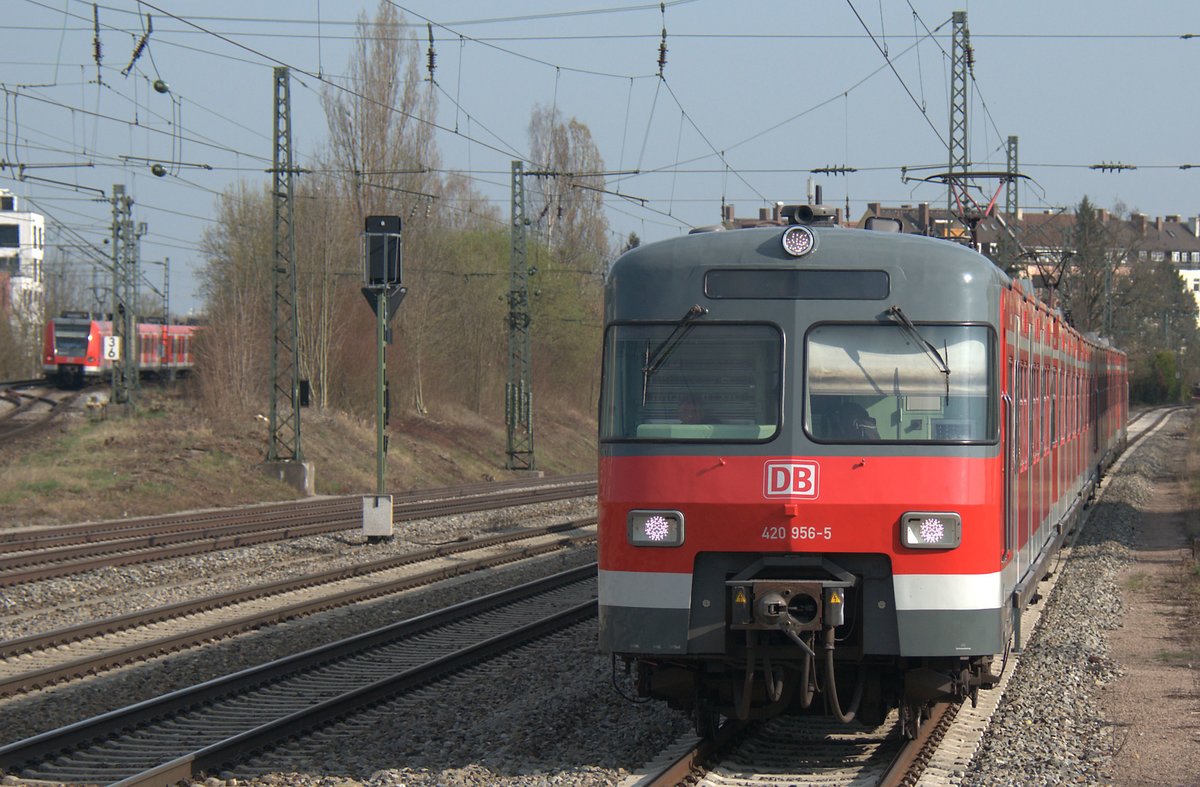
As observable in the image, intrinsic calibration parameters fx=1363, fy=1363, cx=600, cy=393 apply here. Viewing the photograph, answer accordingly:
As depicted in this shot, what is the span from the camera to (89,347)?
2103 inches

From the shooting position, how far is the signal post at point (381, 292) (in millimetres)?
19891

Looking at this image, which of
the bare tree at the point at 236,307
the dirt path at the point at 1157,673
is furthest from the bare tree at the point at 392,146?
the dirt path at the point at 1157,673

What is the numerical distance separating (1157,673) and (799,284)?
16.9 ft

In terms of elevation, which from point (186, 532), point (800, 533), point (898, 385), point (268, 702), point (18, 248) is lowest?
point (186, 532)

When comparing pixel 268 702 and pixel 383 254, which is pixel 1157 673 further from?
pixel 383 254

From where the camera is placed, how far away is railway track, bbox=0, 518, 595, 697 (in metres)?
10.9

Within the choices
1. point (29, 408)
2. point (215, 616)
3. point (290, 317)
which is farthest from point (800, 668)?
point (29, 408)

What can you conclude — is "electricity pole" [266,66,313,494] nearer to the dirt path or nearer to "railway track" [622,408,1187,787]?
the dirt path

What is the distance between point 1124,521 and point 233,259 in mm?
28441

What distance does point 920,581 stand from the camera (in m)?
7.15

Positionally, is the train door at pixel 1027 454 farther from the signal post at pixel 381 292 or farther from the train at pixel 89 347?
the train at pixel 89 347

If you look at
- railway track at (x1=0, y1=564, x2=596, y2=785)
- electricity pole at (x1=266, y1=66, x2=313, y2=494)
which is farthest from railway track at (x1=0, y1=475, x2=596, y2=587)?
railway track at (x1=0, y1=564, x2=596, y2=785)

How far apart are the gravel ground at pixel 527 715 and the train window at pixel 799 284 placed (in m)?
2.68

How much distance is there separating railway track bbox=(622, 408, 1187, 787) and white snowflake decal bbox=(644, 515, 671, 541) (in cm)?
119
